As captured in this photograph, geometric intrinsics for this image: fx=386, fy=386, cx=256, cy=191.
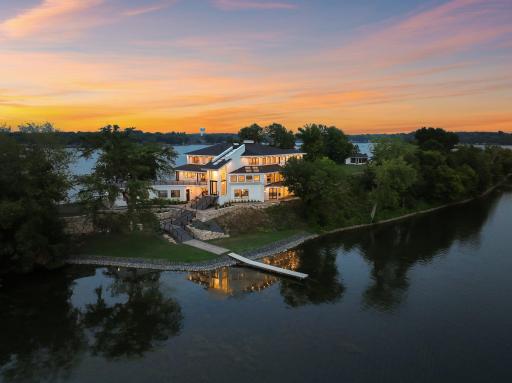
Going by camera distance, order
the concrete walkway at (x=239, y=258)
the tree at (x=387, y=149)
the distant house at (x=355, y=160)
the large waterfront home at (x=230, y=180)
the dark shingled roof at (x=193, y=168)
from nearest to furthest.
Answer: the concrete walkway at (x=239, y=258) → the large waterfront home at (x=230, y=180) → the dark shingled roof at (x=193, y=168) → the tree at (x=387, y=149) → the distant house at (x=355, y=160)

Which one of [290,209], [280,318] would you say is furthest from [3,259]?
[290,209]

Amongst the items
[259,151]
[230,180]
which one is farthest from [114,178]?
[259,151]

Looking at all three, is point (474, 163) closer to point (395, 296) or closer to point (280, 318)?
point (395, 296)

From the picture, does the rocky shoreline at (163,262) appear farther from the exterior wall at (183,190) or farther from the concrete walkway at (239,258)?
the exterior wall at (183,190)

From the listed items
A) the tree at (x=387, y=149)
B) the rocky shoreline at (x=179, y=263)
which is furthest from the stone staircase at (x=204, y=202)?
the tree at (x=387, y=149)

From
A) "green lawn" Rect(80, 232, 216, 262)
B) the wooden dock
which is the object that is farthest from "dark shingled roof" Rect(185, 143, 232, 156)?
the wooden dock

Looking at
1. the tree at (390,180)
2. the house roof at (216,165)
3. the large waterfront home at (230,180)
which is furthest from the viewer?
the tree at (390,180)
